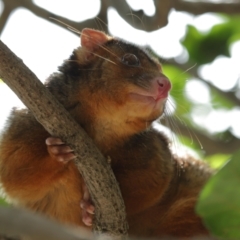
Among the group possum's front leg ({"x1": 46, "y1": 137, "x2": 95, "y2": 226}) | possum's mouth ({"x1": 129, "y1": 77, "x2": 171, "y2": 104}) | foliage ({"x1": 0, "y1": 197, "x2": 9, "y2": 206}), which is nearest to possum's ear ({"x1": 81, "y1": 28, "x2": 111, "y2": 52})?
possum's mouth ({"x1": 129, "y1": 77, "x2": 171, "y2": 104})

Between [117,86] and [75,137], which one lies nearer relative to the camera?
[75,137]

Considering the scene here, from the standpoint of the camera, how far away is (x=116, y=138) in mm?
4844

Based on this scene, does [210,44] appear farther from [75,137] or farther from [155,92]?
[75,137]

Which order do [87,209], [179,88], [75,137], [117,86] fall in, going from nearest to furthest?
1. [75,137]
2. [87,209]
3. [117,86]
4. [179,88]

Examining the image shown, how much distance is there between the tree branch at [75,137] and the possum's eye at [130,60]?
1.37m

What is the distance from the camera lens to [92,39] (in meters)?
5.20

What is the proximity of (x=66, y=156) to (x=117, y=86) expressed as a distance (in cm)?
106

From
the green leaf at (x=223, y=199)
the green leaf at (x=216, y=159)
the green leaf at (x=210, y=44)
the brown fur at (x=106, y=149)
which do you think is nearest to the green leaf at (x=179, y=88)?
the green leaf at (x=210, y=44)

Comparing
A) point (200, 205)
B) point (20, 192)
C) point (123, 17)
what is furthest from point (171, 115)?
point (200, 205)

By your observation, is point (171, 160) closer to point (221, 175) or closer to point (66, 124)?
point (66, 124)

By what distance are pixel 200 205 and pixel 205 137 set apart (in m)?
3.86

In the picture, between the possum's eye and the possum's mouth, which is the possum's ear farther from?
the possum's mouth

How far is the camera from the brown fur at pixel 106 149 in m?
4.39

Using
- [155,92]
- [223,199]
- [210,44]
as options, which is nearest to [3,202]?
[155,92]
